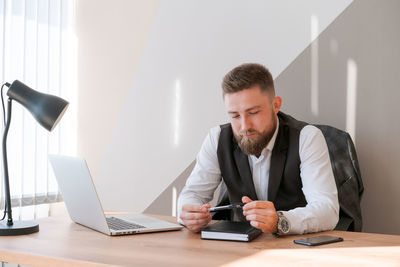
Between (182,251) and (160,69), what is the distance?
6.55 ft

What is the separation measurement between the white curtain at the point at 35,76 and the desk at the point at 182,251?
1377 millimetres

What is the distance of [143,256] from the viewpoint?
1.37 meters

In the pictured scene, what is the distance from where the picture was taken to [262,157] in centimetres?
217

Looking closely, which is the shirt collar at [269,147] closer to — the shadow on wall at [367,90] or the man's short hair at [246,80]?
the man's short hair at [246,80]

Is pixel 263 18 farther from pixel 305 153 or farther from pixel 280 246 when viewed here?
pixel 280 246

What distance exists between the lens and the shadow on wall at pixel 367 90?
8.38 feet

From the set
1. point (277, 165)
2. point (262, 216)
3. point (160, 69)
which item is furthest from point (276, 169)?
point (160, 69)

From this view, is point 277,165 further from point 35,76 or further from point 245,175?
point 35,76

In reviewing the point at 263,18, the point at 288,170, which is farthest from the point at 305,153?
the point at 263,18

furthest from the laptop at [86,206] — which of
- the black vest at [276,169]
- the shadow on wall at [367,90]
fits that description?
the shadow on wall at [367,90]

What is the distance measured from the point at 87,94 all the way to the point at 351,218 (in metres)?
2.08

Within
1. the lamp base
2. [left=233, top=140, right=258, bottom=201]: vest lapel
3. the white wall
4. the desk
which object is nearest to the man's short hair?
[left=233, top=140, right=258, bottom=201]: vest lapel

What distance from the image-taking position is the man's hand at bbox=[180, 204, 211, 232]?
172cm

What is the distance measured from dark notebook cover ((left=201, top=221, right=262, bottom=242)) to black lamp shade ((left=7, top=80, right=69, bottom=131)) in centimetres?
69
